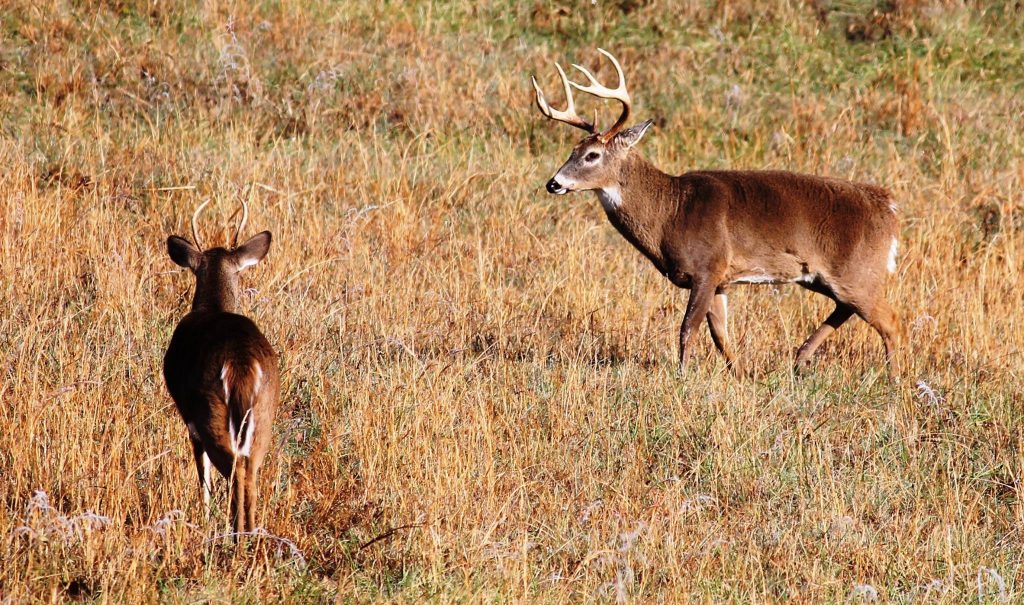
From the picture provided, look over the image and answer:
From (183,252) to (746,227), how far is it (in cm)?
352

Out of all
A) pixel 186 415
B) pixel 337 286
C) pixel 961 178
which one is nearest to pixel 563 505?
pixel 186 415

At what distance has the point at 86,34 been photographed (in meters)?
12.4

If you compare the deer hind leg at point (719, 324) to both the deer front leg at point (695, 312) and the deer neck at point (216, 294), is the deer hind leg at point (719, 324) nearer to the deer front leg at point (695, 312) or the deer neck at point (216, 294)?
the deer front leg at point (695, 312)

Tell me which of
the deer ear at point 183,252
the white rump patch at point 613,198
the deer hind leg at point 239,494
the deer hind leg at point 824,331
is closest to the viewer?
the deer hind leg at point 239,494

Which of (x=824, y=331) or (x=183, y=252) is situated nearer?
(x=183, y=252)

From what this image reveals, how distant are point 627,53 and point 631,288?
5063 millimetres

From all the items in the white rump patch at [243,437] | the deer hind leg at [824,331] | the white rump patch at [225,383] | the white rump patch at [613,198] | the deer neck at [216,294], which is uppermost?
the white rump patch at [613,198]

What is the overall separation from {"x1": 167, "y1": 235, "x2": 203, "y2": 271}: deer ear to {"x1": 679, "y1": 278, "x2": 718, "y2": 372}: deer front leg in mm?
2919

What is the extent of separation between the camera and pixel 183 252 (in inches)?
240

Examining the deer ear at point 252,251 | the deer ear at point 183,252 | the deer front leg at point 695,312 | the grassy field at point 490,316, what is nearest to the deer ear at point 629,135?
the grassy field at point 490,316

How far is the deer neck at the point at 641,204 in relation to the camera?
832cm

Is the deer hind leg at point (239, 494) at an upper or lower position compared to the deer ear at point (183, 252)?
lower

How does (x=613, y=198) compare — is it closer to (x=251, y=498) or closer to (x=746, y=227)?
(x=746, y=227)

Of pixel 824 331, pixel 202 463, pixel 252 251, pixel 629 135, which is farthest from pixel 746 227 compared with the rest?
pixel 202 463
